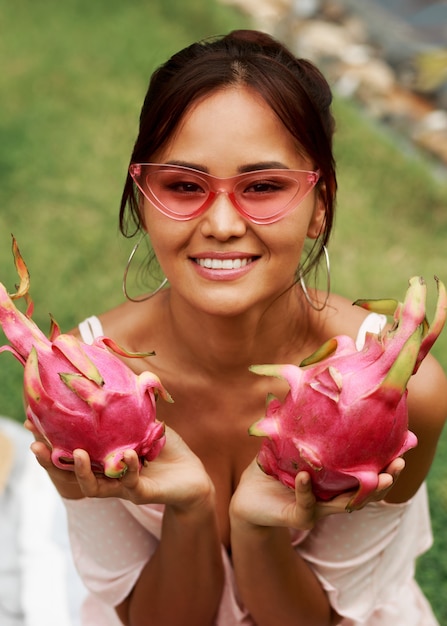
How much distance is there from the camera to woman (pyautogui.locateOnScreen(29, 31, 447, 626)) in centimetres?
212

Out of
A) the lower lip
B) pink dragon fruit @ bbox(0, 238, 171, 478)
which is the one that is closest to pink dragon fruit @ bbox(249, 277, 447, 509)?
pink dragon fruit @ bbox(0, 238, 171, 478)

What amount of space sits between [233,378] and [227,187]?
2.13 feet

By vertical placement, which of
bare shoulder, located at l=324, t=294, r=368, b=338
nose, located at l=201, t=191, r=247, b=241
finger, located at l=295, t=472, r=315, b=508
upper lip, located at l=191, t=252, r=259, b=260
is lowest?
finger, located at l=295, t=472, r=315, b=508

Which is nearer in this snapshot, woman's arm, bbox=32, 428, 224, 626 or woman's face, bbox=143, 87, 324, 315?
woman's arm, bbox=32, 428, 224, 626

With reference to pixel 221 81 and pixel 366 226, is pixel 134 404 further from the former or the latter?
pixel 366 226

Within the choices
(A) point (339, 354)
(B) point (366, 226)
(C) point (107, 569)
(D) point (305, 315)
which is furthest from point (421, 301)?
(B) point (366, 226)

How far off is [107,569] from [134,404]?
1032mm

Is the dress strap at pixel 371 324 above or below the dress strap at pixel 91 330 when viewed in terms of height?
above

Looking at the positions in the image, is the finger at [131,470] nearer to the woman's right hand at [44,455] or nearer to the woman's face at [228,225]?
the woman's right hand at [44,455]

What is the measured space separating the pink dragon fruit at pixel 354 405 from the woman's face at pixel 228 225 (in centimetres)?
39

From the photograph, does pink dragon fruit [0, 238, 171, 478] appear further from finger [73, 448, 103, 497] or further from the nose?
the nose

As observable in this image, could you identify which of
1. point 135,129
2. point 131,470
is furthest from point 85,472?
point 135,129

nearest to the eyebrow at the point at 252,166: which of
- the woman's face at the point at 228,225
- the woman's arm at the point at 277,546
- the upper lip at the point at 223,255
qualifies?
the woman's face at the point at 228,225

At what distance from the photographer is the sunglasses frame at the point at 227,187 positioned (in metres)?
2.11
